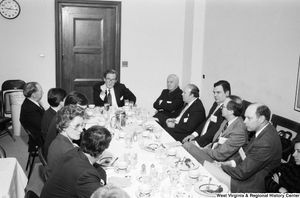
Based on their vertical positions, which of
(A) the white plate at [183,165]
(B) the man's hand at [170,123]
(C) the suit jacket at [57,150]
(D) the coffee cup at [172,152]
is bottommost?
(B) the man's hand at [170,123]

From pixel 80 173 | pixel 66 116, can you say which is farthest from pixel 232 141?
pixel 80 173

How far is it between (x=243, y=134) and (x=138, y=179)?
147cm

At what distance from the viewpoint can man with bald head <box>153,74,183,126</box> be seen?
18.3 ft

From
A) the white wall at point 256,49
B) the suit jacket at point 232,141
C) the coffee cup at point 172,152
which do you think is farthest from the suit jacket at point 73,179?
the white wall at point 256,49

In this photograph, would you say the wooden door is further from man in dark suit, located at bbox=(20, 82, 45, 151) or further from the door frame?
man in dark suit, located at bbox=(20, 82, 45, 151)

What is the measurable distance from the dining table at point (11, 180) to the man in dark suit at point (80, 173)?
0.64m

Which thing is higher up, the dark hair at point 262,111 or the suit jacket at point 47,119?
the dark hair at point 262,111

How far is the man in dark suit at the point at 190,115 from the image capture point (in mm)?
4746

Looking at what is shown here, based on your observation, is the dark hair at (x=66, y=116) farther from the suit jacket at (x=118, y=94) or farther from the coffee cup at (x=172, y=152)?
the suit jacket at (x=118, y=94)

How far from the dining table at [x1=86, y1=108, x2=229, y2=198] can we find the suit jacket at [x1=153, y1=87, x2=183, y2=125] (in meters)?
1.43

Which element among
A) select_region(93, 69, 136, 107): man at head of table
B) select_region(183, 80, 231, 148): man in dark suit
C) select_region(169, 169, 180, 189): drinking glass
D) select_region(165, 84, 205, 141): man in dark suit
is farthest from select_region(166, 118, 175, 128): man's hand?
select_region(169, 169, 180, 189): drinking glass

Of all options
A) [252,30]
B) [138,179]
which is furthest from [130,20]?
[138,179]

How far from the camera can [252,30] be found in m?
5.29

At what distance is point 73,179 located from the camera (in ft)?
7.22
